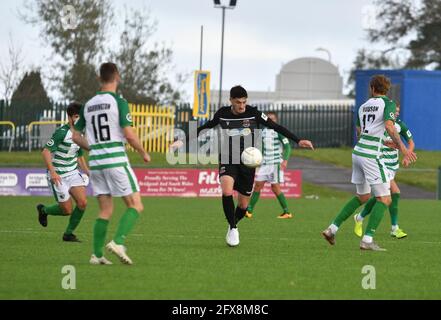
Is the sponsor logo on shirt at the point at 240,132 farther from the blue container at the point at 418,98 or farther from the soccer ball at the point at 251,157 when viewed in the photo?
the blue container at the point at 418,98

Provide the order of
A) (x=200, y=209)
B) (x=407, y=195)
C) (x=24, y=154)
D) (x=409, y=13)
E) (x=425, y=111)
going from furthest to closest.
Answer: (x=409, y=13)
(x=425, y=111)
(x=24, y=154)
(x=407, y=195)
(x=200, y=209)

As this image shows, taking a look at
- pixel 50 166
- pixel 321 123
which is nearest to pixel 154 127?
pixel 321 123

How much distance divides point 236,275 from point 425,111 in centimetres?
3819

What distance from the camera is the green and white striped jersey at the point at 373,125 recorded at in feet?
47.2

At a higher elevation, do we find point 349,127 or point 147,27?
point 147,27

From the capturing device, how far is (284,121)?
1937 inches

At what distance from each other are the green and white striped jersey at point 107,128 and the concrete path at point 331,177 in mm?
24786

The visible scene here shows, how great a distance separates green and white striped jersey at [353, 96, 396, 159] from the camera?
1438 cm

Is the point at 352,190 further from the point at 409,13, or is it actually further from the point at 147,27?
the point at 409,13

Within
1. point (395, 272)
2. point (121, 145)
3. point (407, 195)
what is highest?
point (121, 145)

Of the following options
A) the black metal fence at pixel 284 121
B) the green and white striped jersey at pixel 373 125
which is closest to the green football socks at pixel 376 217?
the green and white striped jersey at pixel 373 125

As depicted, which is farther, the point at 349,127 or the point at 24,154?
the point at 349,127
